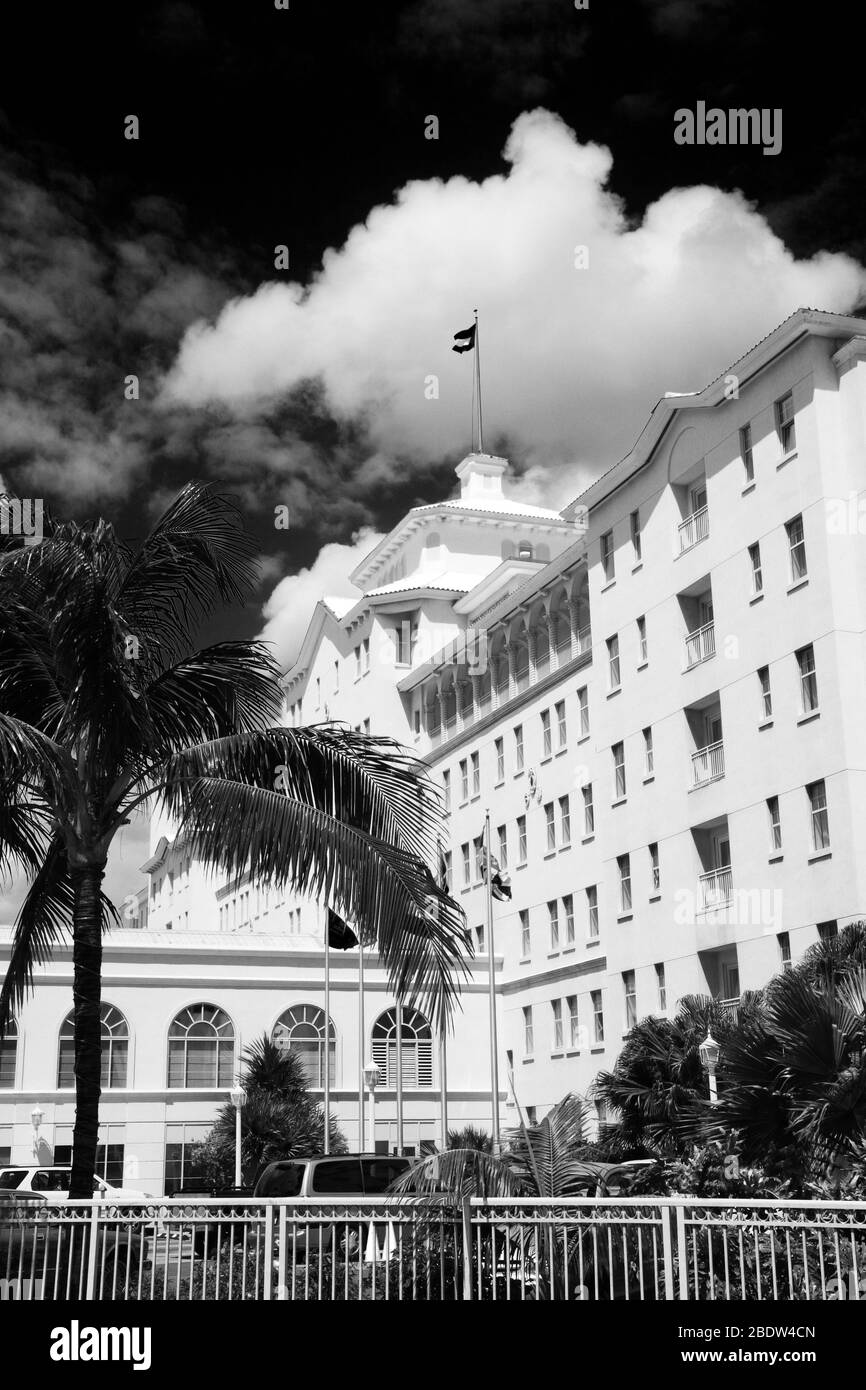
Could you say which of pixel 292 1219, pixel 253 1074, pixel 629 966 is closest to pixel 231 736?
pixel 292 1219

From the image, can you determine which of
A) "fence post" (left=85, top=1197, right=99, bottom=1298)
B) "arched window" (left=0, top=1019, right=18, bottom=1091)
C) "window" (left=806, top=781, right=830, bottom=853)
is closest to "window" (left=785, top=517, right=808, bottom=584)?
"window" (left=806, top=781, right=830, bottom=853)

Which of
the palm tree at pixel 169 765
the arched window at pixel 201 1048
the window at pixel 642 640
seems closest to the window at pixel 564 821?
the window at pixel 642 640

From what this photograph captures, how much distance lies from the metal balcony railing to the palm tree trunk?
2342 cm

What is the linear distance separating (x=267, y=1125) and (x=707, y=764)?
1765cm

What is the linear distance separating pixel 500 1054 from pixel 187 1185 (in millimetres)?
12634

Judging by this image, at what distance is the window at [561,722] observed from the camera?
163 ft

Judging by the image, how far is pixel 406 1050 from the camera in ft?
176

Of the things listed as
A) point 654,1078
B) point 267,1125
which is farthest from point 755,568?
point 267,1125

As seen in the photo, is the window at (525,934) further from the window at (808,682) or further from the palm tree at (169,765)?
the palm tree at (169,765)

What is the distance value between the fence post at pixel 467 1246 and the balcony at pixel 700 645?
2815 centimetres

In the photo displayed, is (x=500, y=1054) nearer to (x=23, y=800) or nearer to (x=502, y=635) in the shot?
(x=502, y=635)

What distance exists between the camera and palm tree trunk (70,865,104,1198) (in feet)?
51.8

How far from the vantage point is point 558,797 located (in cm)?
4950

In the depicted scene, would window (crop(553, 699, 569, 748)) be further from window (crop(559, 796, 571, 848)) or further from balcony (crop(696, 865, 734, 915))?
balcony (crop(696, 865, 734, 915))
